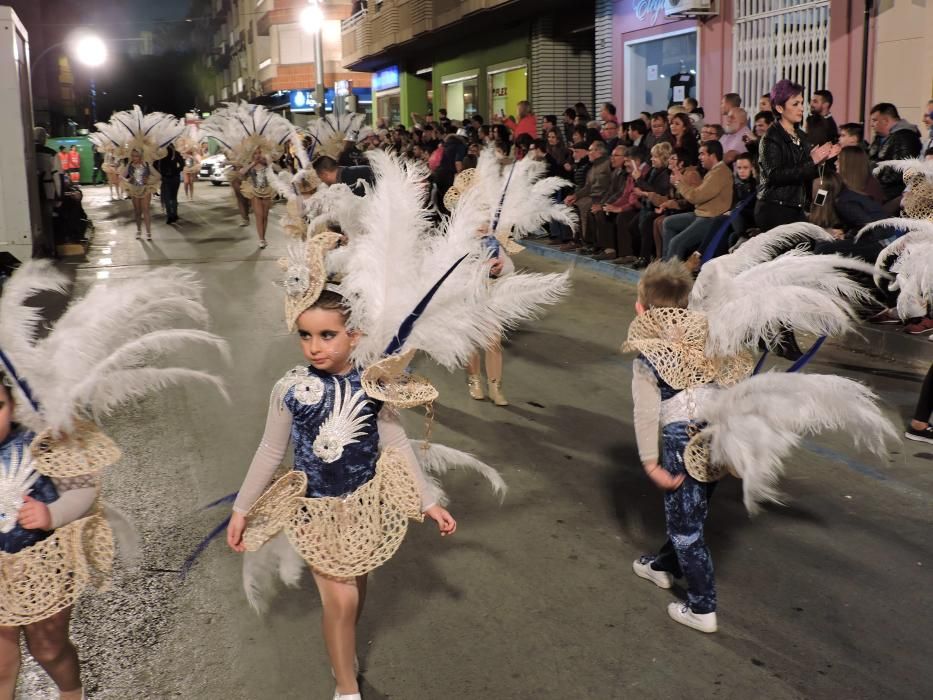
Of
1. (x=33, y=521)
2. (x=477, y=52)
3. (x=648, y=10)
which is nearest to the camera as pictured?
(x=33, y=521)

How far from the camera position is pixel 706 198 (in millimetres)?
11477

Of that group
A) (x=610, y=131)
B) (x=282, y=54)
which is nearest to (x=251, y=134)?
(x=610, y=131)

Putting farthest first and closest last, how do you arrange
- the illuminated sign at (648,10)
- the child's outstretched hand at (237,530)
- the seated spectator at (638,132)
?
the illuminated sign at (648,10) < the seated spectator at (638,132) < the child's outstretched hand at (237,530)

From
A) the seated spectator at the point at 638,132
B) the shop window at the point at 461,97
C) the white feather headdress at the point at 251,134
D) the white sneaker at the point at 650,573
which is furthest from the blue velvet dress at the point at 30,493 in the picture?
the shop window at the point at 461,97

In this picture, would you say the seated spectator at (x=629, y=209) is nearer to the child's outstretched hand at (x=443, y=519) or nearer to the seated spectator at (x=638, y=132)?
the seated spectator at (x=638, y=132)

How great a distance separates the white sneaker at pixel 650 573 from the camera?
4613mm

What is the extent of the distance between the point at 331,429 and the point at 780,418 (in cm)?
161

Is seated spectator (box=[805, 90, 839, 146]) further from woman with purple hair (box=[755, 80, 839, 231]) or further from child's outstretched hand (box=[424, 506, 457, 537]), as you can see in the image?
child's outstretched hand (box=[424, 506, 457, 537])

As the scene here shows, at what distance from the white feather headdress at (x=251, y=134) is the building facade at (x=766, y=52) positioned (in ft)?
22.7

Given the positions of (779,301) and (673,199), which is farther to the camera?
(673,199)

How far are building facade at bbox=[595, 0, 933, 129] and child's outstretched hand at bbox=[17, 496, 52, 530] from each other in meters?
12.6

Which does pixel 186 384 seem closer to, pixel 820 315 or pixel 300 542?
pixel 300 542

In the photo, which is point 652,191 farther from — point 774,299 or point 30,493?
point 30,493

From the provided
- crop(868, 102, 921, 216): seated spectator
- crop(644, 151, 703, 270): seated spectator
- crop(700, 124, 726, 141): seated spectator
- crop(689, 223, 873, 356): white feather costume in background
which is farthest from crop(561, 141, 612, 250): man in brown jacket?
crop(689, 223, 873, 356): white feather costume in background
